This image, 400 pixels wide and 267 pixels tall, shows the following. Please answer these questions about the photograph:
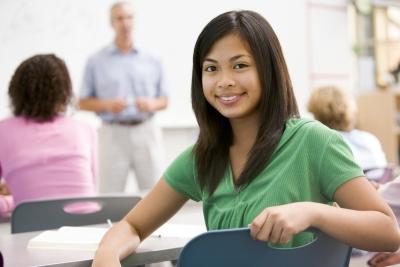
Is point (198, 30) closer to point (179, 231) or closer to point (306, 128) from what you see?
point (179, 231)

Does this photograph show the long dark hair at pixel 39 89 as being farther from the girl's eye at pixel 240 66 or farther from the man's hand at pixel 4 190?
the girl's eye at pixel 240 66

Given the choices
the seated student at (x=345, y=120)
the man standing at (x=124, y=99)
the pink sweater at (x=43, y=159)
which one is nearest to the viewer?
the pink sweater at (x=43, y=159)

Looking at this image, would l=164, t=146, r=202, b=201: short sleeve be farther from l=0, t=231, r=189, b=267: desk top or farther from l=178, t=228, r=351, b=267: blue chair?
l=178, t=228, r=351, b=267: blue chair

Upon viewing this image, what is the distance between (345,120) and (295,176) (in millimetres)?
2172

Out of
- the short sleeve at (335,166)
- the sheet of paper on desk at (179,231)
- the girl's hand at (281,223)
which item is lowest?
the sheet of paper on desk at (179,231)

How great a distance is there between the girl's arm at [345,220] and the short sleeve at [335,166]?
1cm

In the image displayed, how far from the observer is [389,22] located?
7582 mm

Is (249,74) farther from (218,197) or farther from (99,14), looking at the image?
(99,14)

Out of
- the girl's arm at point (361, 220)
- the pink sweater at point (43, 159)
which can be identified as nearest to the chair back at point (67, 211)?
the pink sweater at point (43, 159)

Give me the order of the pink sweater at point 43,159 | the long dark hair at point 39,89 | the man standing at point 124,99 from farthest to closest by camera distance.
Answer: the man standing at point 124,99
the long dark hair at point 39,89
the pink sweater at point 43,159

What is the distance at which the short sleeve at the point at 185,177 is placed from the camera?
5.16 feet

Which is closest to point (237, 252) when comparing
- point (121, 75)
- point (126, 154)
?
point (126, 154)

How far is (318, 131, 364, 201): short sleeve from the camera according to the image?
1244 mm

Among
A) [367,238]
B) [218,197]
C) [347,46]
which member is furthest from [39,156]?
[347,46]
